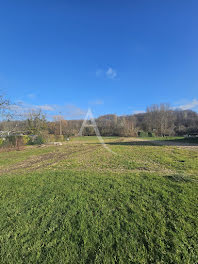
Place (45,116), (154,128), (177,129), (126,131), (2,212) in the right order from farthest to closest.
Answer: (154,128)
(177,129)
(126,131)
(45,116)
(2,212)

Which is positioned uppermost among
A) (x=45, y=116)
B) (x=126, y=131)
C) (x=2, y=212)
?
(x=45, y=116)

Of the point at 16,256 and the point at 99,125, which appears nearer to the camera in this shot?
the point at 16,256

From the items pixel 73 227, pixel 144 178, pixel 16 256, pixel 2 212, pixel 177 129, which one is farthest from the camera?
pixel 177 129

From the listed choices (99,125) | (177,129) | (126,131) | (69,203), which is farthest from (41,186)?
(177,129)

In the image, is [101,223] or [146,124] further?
[146,124]

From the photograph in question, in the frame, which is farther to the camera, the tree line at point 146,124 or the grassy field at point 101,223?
the tree line at point 146,124

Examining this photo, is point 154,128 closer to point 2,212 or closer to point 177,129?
point 177,129

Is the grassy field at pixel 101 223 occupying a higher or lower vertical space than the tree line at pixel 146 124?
lower

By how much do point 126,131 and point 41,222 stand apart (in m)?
26.2

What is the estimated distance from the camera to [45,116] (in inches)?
546

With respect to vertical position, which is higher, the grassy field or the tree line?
the tree line

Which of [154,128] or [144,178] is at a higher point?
[154,128]

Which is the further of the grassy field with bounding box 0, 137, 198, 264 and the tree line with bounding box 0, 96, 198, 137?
the tree line with bounding box 0, 96, 198, 137

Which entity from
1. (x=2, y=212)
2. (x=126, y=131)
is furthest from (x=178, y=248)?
(x=126, y=131)
